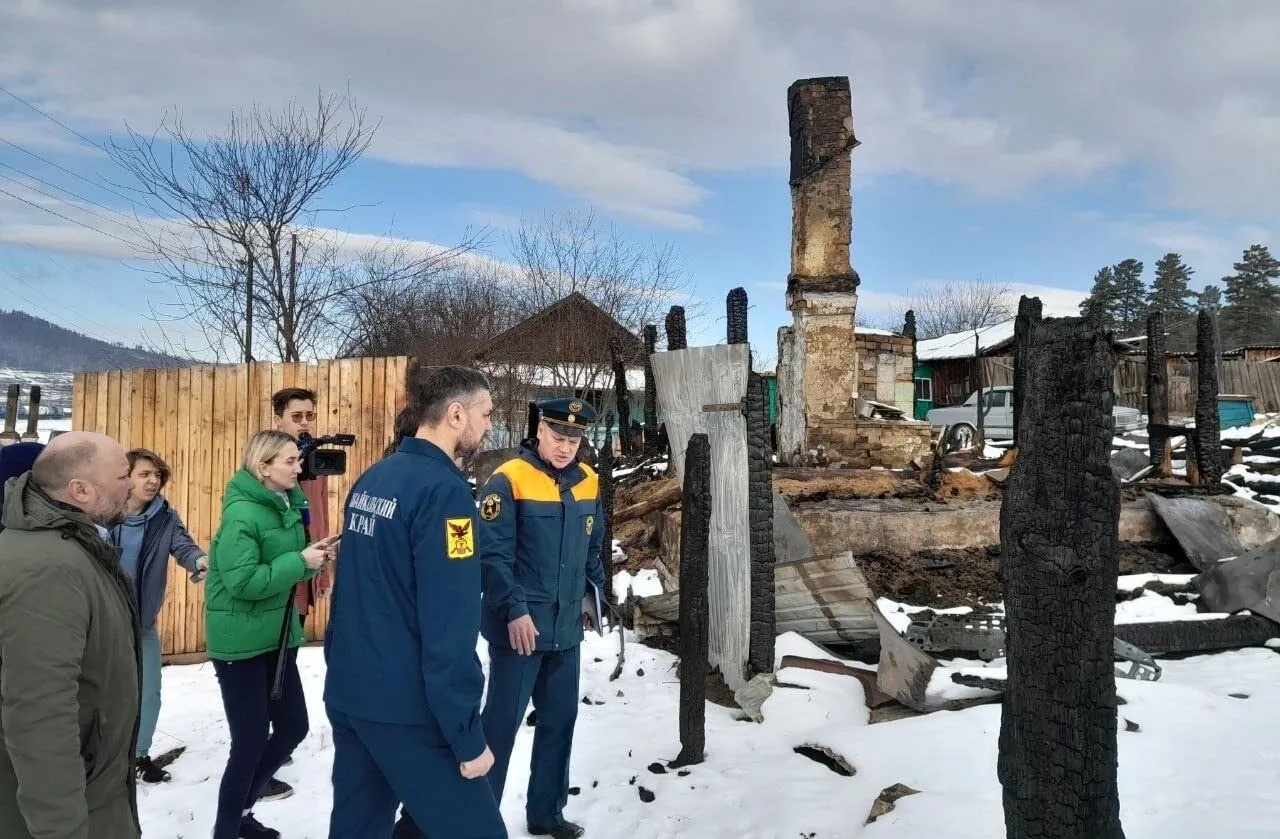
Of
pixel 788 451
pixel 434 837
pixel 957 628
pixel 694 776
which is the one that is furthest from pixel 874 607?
pixel 788 451

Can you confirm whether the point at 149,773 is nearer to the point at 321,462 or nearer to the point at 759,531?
the point at 321,462

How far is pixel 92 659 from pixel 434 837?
39.0 inches

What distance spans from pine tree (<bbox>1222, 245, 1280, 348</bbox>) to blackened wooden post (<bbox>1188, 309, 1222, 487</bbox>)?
39709 millimetres

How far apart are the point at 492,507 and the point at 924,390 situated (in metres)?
33.0

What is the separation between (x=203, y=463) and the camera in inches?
224

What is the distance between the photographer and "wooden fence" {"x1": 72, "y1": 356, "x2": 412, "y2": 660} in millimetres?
5633

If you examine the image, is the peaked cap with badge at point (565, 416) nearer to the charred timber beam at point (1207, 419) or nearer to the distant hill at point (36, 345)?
the charred timber beam at point (1207, 419)

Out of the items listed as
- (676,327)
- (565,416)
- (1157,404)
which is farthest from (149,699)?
(1157,404)

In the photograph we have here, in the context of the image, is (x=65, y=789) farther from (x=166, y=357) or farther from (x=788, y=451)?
(x=788, y=451)

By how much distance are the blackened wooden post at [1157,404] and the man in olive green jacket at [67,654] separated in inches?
501

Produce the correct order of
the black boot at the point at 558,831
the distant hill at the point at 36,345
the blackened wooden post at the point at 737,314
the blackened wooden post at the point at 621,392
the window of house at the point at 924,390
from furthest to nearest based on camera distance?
the distant hill at the point at 36,345 → the window of house at the point at 924,390 → the blackened wooden post at the point at 621,392 → the blackened wooden post at the point at 737,314 → the black boot at the point at 558,831

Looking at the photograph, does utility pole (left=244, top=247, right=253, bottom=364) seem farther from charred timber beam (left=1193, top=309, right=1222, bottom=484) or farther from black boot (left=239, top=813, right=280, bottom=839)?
charred timber beam (left=1193, top=309, right=1222, bottom=484)

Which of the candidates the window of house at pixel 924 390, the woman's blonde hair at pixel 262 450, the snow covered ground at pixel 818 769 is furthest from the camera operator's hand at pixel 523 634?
the window of house at pixel 924 390

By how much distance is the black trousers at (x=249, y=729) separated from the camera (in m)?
2.94
